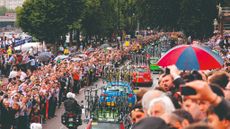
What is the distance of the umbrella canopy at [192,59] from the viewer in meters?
10.5

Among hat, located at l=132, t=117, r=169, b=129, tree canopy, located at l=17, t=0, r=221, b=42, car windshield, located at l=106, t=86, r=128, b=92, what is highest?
hat, located at l=132, t=117, r=169, b=129

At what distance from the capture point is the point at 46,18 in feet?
182

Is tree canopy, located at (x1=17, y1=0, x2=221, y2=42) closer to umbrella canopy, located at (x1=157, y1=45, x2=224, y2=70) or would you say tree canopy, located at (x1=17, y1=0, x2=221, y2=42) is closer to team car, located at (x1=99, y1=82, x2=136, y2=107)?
team car, located at (x1=99, y1=82, x2=136, y2=107)

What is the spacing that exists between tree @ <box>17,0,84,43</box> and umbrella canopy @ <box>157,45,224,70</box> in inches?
1784

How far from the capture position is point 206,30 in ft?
182

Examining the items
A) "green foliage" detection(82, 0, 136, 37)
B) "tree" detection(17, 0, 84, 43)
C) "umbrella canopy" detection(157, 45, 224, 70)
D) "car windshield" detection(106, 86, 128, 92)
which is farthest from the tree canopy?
"umbrella canopy" detection(157, 45, 224, 70)

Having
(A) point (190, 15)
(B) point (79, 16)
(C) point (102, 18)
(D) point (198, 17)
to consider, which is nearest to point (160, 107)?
(D) point (198, 17)

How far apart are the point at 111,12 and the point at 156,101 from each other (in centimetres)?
7241

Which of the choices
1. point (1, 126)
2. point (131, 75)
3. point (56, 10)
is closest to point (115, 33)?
point (56, 10)

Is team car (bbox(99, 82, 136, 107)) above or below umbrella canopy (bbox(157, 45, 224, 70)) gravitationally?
below

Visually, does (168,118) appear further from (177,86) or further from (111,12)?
(111,12)

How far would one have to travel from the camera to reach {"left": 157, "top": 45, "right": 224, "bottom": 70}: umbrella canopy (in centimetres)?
1046

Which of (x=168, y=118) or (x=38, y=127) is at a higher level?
(x=168, y=118)

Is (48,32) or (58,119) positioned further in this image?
(48,32)
